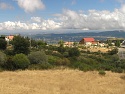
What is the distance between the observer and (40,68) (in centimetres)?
2920

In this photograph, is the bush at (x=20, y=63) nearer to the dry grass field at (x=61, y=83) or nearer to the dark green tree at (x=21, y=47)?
the dry grass field at (x=61, y=83)

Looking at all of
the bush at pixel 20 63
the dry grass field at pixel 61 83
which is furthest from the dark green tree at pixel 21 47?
the dry grass field at pixel 61 83

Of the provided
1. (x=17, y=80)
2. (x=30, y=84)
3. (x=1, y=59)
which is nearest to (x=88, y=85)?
(x=30, y=84)

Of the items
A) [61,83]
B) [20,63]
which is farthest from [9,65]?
[61,83]

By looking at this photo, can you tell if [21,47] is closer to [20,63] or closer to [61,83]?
[20,63]

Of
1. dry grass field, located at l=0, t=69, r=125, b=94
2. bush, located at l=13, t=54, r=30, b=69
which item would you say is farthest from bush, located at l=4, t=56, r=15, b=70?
dry grass field, located at l=0, t=69, r=125, b=94

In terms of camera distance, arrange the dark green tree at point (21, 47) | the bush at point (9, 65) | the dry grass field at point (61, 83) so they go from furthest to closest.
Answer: the dark green tree at point (21, 47)
the bush at point (9, 65)
the dry grass field at point (61, 83)

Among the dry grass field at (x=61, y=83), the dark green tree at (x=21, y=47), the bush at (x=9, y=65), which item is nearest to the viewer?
the dry grass field at (x=61, y=83)

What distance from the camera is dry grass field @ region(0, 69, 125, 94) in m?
18.7

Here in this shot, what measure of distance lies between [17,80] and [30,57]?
12.4 m

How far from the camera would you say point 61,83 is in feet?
69.6

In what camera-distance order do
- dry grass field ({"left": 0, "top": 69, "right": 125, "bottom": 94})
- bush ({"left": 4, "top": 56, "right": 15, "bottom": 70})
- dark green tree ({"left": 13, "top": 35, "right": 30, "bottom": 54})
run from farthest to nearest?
dark green tree ({"left": 13, "top": 35, "right": 30, "bottom": 54}) < bush ({"left": 4, "top": 56, "right": 15, "bottom": 70}) < dry grass field ({"left": 0, "top": 69, "right": 125, "bottom": 94})

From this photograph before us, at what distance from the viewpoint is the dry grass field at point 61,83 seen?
18672mm

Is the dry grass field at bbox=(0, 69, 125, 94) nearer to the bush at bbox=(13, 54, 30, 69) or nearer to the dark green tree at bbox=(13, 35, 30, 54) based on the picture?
the bush at bbox=(13, 54, 30, 69)
